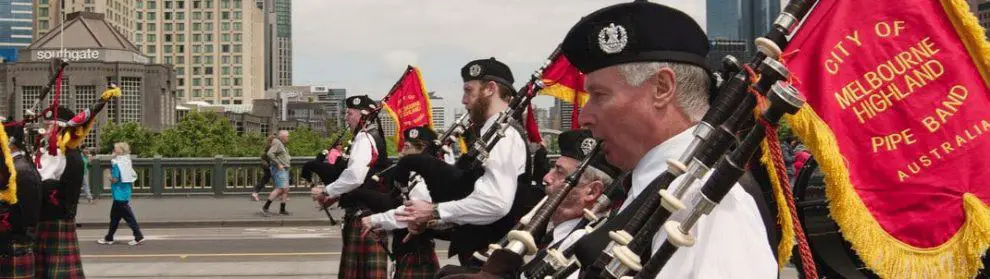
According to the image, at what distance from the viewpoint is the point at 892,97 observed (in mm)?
2105

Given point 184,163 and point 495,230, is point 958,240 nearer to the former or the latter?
point 495,230

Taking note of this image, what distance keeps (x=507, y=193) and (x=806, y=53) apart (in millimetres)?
2880

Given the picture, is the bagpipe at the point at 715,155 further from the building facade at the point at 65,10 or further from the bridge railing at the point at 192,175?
the building facade at the point at 65,10

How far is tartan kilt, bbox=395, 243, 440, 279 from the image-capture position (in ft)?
19.6

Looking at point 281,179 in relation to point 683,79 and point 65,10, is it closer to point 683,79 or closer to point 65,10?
point 683,79

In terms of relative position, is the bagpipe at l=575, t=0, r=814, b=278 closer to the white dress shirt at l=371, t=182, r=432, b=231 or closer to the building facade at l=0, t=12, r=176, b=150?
the white dress shirt at l=371, t=182, r=432, b=231

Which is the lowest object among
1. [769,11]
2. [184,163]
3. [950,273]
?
[184,163]

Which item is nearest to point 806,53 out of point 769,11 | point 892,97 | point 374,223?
point 892,97

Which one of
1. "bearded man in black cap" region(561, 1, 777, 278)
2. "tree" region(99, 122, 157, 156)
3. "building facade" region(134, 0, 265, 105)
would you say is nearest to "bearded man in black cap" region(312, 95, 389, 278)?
"bearded man in black cap" region(561, 1, 777, 278)

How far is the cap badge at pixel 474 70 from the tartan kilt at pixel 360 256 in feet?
6.77

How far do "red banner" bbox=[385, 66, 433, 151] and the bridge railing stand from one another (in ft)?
42.2

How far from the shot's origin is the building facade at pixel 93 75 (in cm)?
12331

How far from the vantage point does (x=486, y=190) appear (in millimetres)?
4855

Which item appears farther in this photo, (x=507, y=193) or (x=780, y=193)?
(x=507, y=193)
